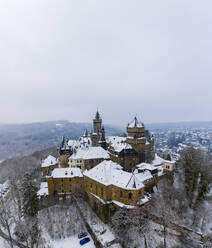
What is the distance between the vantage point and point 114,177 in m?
32.9

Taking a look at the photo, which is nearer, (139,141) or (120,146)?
(139,141)

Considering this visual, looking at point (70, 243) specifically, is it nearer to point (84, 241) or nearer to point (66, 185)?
point (84, 241)

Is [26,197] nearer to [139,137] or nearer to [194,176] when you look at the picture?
[139,137]

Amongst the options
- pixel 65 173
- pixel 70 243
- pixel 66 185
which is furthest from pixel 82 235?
pixel 65 173

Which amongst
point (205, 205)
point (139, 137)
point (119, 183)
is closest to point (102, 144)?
point (139, 137)

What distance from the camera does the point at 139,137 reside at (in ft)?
154

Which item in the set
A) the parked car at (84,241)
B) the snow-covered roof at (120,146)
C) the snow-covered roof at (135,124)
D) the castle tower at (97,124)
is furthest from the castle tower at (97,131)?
the parked car at (84,241)

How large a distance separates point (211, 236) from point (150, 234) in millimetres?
9589

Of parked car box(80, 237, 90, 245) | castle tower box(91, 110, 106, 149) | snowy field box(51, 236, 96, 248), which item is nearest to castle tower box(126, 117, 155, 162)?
castle tower box(91, 110, 106, 149)

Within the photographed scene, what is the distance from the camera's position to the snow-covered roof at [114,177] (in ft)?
97.7

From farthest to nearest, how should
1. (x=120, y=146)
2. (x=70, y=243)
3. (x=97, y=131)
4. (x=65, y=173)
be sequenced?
1. (x=97, y=131)
2. (x=120, y=146)
3. (x=65, y=173)
4. (x=70, y=243)

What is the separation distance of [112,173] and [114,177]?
1226mm

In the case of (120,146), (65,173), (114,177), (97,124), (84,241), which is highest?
(97,124)

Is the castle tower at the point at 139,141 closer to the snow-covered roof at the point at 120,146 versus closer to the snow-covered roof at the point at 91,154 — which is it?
the snow-covered roof at the point at 120,146
